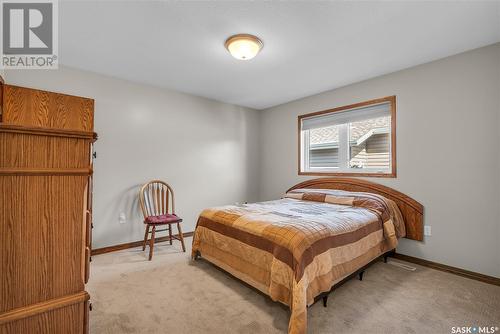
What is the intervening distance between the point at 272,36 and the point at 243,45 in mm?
287

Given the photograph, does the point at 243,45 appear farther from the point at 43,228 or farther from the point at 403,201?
the point at 403,201

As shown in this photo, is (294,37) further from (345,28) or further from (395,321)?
(395,321)

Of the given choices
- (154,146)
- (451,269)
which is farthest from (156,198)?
(451,269)

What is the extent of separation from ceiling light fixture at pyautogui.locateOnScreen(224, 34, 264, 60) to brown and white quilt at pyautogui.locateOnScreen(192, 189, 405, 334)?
5.23 feet

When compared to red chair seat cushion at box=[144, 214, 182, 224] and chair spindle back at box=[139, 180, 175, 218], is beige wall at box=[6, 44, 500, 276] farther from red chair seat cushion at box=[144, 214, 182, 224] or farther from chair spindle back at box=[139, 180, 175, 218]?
red chair seat cushion at box=[144, 214, 182, 224]

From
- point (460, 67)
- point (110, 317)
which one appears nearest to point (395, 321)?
point (110, 317)

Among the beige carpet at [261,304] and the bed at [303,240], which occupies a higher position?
the bed at [303,240]

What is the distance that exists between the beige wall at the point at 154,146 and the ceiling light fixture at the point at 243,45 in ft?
5.75

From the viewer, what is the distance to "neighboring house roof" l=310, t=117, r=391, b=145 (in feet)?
10.5

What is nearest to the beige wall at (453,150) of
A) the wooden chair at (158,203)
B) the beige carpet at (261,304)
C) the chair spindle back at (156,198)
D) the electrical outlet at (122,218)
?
the beige carpet at (261,304)

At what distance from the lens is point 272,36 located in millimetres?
2244

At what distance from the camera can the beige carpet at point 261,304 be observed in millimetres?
1640

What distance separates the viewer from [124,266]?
2639 millimetres

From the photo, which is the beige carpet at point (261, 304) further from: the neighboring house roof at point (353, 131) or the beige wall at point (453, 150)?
the neighboring house roof at point (353, 131)
